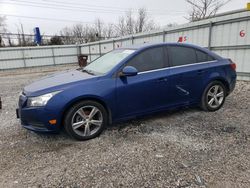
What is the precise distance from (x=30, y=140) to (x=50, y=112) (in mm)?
872

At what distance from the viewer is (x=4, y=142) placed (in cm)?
315

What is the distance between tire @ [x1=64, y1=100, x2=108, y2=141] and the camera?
9.48 feet

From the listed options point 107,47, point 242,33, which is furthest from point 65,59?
point 242,33

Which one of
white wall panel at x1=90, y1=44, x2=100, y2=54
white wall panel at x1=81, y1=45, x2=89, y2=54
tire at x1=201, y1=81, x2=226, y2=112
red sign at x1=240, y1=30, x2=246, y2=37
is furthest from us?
white wall panel at x1=81, y1=45, x2=89, y2=54

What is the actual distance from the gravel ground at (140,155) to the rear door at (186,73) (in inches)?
19.3

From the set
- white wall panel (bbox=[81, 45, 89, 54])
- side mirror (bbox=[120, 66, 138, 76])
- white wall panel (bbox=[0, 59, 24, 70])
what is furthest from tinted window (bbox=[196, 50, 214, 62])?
white wall panel (bbox=[0, 59, 24, 70])

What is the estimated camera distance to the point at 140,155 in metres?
2.58

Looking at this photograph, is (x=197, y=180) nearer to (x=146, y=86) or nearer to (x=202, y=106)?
(x=146, y=86)

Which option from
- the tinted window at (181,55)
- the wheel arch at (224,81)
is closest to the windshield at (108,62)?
the tinted window at (181,55)

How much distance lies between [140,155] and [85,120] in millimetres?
1078

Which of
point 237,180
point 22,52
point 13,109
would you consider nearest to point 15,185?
point 237,180

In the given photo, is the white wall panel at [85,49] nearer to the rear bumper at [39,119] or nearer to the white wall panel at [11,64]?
the white wall panel at [11,64]

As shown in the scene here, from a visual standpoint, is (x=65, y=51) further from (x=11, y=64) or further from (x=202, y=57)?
(x=202, y=57)

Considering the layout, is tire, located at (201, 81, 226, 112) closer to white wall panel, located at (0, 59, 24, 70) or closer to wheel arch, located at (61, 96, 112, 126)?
wheel arch, located at (61, 96, 112, 126)
